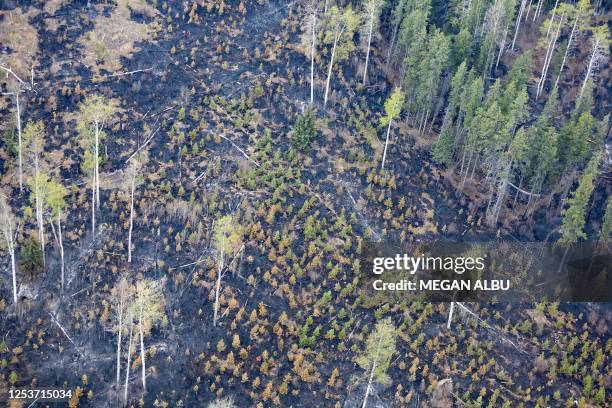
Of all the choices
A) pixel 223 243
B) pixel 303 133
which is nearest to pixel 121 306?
pixel 223 243

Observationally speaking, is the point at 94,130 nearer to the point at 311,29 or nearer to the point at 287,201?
the point at 287,201

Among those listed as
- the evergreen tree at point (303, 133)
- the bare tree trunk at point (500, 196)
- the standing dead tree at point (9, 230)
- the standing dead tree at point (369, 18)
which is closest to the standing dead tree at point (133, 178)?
the standing dead tree at point (9, 230)

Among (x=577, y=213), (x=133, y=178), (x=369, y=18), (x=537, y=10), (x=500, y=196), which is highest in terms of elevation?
(x=537, y=10)

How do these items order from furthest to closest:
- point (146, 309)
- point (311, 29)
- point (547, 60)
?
1. point (547, 60)
2. point (311, 29)
3. point (146, 309)

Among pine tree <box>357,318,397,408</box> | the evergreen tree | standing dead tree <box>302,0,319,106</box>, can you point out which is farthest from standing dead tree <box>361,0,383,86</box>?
pine tree <box>357,318,397,408</box>

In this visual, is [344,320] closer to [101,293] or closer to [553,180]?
[101,293]

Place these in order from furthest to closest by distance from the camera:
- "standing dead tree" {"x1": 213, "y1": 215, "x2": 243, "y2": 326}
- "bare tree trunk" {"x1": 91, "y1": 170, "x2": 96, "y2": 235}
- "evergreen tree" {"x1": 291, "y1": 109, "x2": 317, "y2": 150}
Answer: "evergreen tree" {"x1": 291, "y1": 109, "x2": 317, "y2": 150}, "bare tree trunk" {"x1": 91, "y1": 170, "x2": 96, "y2": 235}, "standing dead tree" {"x1": 213, "y1": 215, "x2": 243, "y2": 326}

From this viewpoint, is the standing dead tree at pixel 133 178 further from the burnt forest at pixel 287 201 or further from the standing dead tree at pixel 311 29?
the standing dead tree at pixel 311 29

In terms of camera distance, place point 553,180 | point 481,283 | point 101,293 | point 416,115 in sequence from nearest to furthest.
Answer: point 101,293 < point 481,283 < point 553,180 < point 416,115

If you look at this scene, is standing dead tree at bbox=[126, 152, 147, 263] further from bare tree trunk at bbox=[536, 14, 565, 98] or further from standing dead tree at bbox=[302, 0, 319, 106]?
bare tree trunk at bbox=[536, 14, 565, 98]

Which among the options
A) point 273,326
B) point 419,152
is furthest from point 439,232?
point 273,326

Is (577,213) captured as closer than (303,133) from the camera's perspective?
Yes
